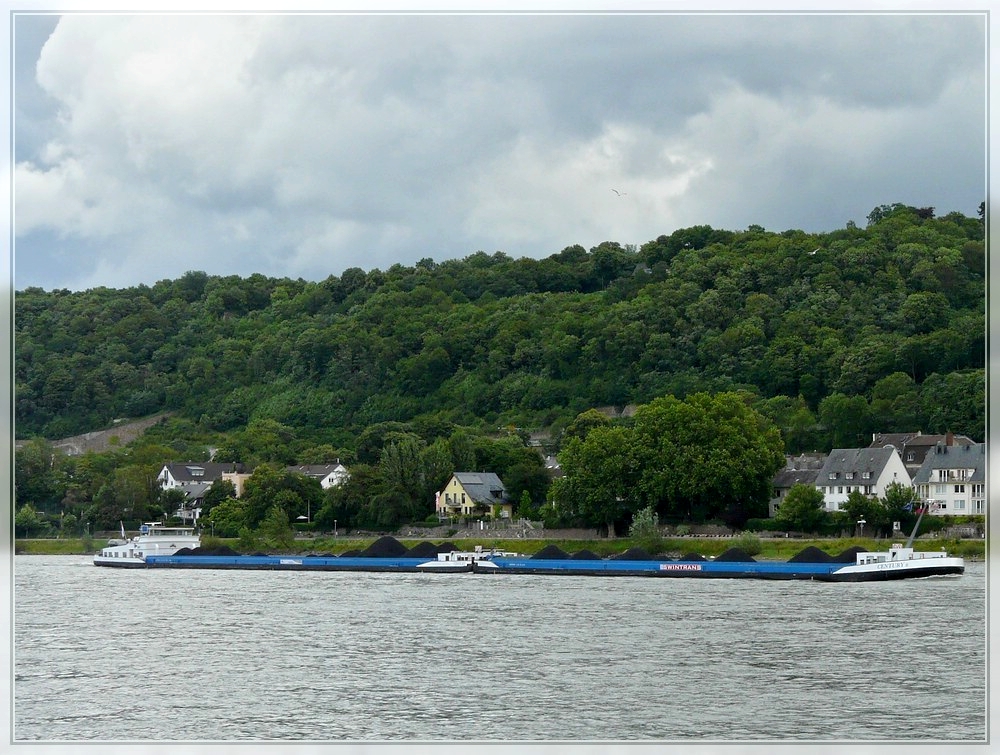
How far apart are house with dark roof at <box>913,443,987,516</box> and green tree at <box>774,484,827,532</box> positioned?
296 centimetres

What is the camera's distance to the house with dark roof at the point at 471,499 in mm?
45875

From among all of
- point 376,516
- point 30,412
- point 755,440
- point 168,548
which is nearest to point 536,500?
point 376,516

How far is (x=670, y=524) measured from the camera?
39875 mm

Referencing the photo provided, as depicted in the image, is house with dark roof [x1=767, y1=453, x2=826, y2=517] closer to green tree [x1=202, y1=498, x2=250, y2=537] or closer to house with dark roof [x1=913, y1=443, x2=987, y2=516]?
house with dark roof [x1=913, y1=443, x2=987, y2=516]

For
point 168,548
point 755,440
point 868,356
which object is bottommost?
point 168,548

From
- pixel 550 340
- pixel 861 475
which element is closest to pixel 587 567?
pixel 861 475

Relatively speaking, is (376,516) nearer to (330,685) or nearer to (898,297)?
(898,297)

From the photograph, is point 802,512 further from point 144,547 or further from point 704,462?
point 144,547

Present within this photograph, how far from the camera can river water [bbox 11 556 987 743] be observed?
12305 millimetres

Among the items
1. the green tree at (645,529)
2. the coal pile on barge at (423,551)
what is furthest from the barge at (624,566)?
the green tree at (645,529)

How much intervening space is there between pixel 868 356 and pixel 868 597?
29.4 m

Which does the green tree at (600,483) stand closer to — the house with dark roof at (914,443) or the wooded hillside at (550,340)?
the house with dark roof at (914,443)

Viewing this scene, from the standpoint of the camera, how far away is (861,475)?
133 feet

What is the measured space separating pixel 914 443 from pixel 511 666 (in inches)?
1200
